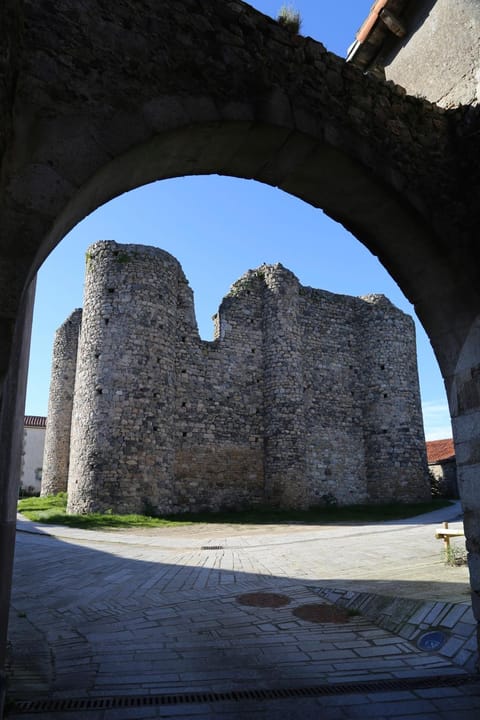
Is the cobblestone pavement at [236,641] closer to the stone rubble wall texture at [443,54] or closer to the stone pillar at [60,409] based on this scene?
the stone rubble wall texture at [443,54]

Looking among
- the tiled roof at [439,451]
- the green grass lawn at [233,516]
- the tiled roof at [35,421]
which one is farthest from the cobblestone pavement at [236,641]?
the tiled roof at [35,421]

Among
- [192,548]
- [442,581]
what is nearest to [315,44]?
[442,581]

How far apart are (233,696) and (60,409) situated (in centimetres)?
2282

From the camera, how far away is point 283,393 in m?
20.0

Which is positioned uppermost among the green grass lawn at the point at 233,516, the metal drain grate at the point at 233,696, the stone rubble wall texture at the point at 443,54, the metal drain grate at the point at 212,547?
the stone rubble wall texture at the point at 443,54

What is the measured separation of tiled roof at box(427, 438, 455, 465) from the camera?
32.2m

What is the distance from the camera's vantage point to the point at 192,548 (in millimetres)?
10102

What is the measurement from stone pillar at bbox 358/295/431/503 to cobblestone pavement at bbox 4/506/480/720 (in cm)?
1428

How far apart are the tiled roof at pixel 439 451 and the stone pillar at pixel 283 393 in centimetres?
1474

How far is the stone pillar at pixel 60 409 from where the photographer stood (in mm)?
23641

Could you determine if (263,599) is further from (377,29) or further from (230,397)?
(230,397)

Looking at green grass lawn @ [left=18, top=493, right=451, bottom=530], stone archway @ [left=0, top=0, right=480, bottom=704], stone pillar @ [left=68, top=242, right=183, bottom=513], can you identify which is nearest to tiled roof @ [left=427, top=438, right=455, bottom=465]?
green grass lawn @ [left=18, top=493, right=451, bottom=530]

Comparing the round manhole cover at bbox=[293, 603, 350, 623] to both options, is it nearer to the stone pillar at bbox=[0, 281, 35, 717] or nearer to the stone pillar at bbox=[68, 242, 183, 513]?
the stone pillar at bbox=[0, 281, 35, 717]

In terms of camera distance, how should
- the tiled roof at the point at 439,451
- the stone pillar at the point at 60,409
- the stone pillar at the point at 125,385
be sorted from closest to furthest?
the stone pillar at the point at 125,385 < the stone pillar at the point at 60,409 < the tiled roof at the point at 439,451
